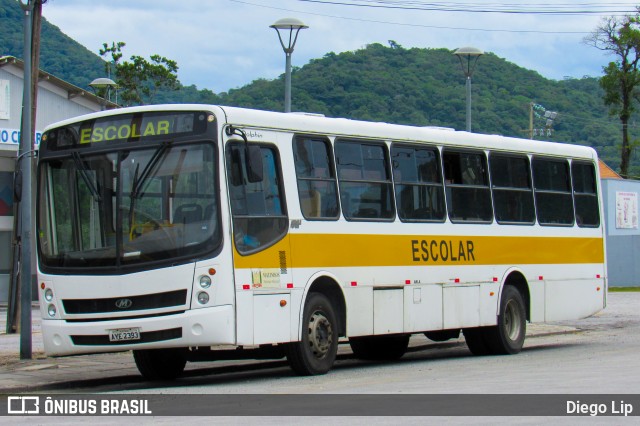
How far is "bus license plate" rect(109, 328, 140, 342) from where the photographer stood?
1343 centimetres

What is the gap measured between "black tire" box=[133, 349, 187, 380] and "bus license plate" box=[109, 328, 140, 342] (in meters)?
1.56

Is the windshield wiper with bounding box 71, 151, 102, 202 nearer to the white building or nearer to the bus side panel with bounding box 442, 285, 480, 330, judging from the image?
the bus side panel with bounding box 442, 285, 480, 330

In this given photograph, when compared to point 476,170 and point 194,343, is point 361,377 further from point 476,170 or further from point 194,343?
point 476,170

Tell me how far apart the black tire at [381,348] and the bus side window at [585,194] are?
169 inches

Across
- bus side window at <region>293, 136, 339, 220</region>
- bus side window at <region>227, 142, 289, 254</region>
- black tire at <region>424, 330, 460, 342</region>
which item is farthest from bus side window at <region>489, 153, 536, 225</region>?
bus side window at <region>227, 142, 289, 254</region>

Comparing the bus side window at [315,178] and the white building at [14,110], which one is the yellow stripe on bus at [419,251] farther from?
the white building at [14,110]

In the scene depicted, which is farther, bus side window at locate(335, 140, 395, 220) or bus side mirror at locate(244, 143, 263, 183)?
bus side window at locate(335, 140, 395, 220)

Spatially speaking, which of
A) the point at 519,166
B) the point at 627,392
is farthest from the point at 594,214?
the point at 627,392

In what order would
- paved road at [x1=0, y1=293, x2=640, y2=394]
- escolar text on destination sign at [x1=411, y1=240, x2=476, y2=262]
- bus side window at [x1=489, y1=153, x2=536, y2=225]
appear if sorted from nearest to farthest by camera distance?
paved road at [x1=0, y1=293, x2=640, y2=394] < escolar text on destination sign at [x1=411, y1=240, x2=476, y2=262] < bus side window at [x1=489, y1=153, x2=536, y2=225]

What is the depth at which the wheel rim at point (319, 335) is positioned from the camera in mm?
14609

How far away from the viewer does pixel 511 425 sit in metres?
9.53

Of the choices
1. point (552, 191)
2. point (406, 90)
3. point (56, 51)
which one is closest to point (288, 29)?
point (552, 191)

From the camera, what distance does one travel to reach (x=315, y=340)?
1464cm

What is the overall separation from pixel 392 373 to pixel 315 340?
1.35 m
